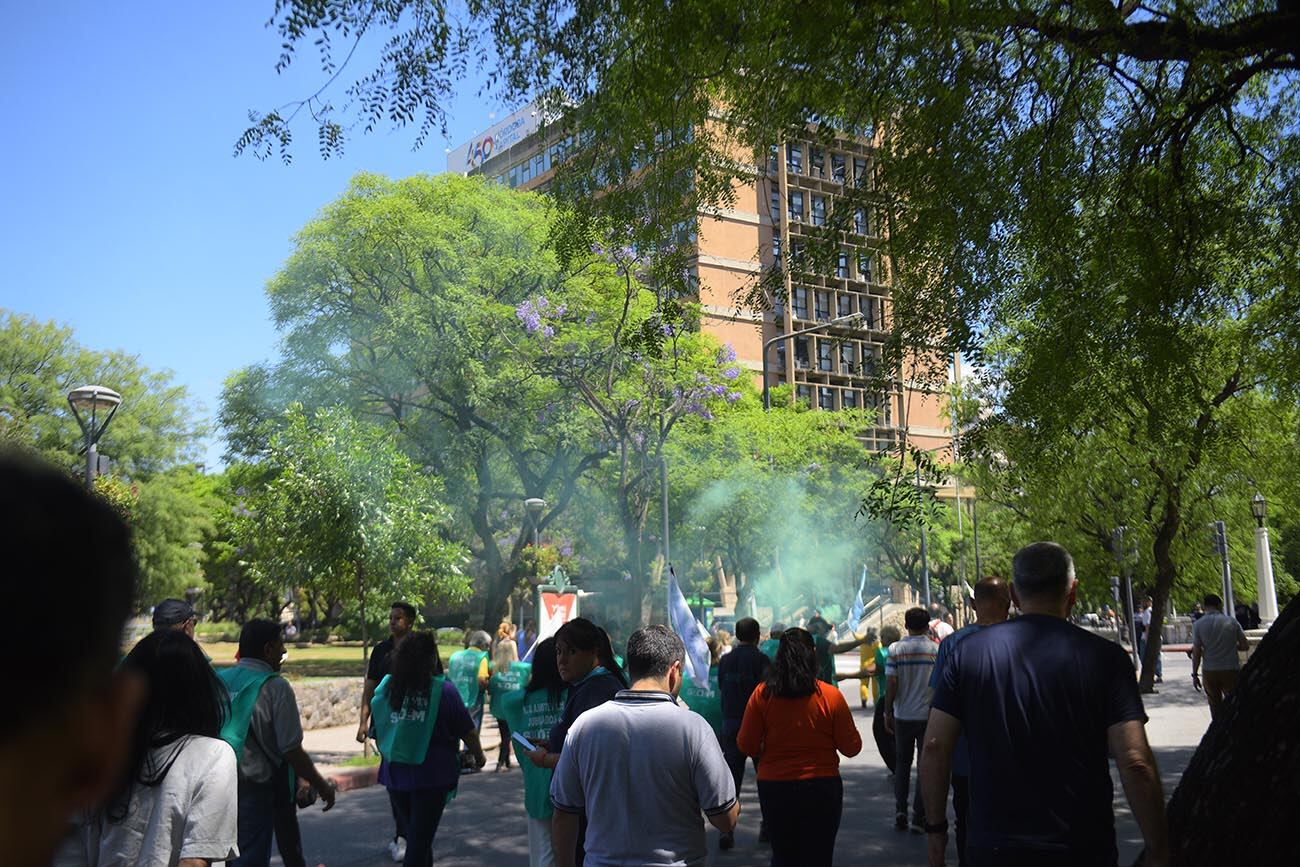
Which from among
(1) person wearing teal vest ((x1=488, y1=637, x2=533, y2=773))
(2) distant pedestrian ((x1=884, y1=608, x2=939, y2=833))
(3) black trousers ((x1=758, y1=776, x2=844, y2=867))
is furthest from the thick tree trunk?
(1) person wearing teal vest ((x1=488, y1=637, x2=533, y2=773))

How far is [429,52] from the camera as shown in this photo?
870 cm

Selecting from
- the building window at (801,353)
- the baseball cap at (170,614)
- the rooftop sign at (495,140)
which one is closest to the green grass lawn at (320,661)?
the baseball cap at (170,614)

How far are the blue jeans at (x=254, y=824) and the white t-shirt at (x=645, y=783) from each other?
7.13 ft

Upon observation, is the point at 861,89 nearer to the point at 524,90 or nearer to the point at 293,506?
the point at 524,90

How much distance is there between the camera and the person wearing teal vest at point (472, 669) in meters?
A: 13.5

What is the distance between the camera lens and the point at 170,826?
385 centimetres

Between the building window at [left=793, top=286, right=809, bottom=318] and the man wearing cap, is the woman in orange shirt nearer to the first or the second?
the man wearing cap

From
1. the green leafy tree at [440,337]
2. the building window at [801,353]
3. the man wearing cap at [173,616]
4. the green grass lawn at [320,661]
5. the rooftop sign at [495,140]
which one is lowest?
the green grass lawn at [320,661]

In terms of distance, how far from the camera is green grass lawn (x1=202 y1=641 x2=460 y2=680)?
31594mm

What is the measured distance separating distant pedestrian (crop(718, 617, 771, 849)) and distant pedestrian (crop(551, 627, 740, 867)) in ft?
18.1

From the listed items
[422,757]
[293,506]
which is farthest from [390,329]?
[422,757]

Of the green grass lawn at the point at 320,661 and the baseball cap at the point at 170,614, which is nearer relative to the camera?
the baseball cap at the point at 170,614

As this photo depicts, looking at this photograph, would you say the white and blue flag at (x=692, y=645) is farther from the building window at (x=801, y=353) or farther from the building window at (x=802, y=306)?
the building window at (x=801, y=353)

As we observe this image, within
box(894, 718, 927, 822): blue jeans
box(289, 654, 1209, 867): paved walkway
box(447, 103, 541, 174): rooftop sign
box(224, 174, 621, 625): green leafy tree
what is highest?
box(447, 103, 541, 174): rooftop sign
